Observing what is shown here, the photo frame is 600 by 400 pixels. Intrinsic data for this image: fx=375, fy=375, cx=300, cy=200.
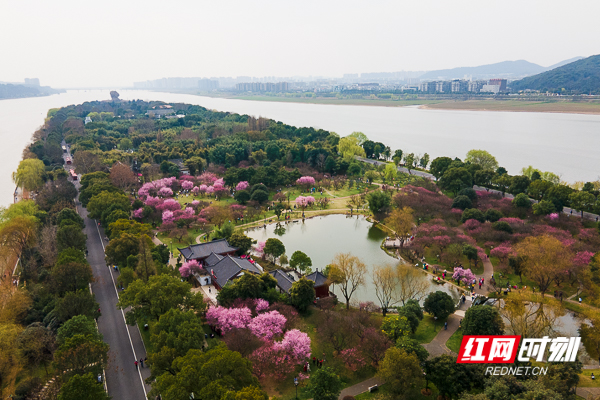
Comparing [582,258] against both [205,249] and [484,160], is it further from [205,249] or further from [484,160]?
[205,249]

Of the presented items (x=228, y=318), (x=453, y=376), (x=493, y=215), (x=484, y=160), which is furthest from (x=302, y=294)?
(x=484, y=160)

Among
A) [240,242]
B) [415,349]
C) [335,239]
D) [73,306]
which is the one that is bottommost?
[335,239]

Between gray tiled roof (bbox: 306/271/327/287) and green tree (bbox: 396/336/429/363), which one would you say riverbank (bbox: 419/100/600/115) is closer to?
gray tiled roof (bbox: 306/271/327/287)

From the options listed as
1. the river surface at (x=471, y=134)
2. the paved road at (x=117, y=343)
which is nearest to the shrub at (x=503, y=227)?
the river surface at (x=471, y=134)

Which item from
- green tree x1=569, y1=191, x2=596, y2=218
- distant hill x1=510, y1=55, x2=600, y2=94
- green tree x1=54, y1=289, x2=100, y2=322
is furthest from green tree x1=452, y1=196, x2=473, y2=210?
distant hill x1=510, y1=55, x2=600, y2=94

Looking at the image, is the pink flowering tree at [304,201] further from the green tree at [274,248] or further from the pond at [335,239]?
the green tree at [274,248]

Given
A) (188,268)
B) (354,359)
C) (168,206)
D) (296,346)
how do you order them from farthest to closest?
(168,206) → (188,268) → (296,346) → (354,359)
